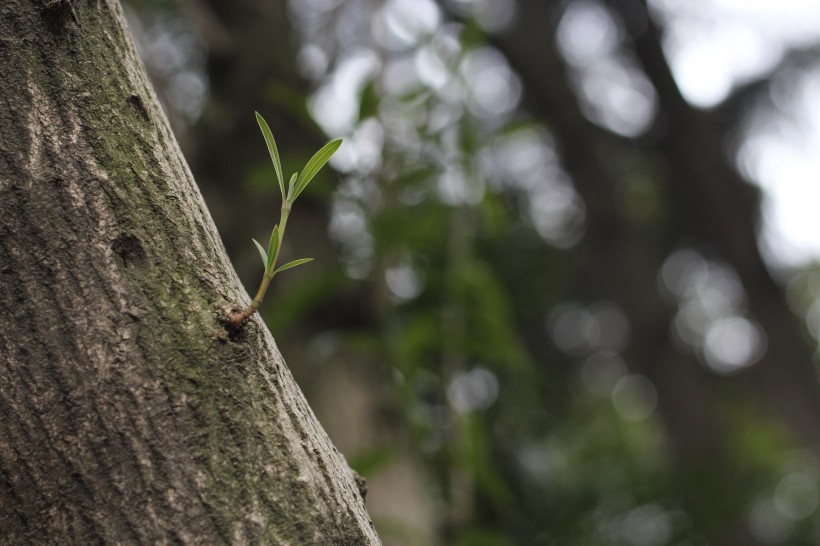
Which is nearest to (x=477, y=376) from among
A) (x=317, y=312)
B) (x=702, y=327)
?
(x=317, y=312)

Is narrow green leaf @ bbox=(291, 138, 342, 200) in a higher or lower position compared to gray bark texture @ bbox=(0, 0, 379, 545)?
higher

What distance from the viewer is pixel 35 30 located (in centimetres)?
56

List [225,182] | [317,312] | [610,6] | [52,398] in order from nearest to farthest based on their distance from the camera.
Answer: [52,398] < [317,312] < [225,182] < [610,6]

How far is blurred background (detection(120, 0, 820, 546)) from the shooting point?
175 centimetres

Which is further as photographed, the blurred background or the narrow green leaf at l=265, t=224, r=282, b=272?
the blurred background

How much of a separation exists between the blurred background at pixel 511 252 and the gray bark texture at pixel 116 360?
0.76 m

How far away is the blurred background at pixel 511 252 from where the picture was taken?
1.75 meters

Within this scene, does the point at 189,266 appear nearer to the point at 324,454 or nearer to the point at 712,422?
the point at 324,454

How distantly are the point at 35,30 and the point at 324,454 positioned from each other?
36 cm

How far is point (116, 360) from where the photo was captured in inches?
20.0

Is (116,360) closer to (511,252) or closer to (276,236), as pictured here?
(276,236)

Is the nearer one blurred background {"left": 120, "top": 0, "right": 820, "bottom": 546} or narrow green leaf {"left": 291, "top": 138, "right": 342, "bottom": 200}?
narrow green leaf {"left": 291, "top": 138, "right": 342, "bottom": 200}

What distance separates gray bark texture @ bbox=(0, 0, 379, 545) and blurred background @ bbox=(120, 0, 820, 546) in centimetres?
76

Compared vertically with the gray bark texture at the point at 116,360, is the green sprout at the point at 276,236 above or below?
above
